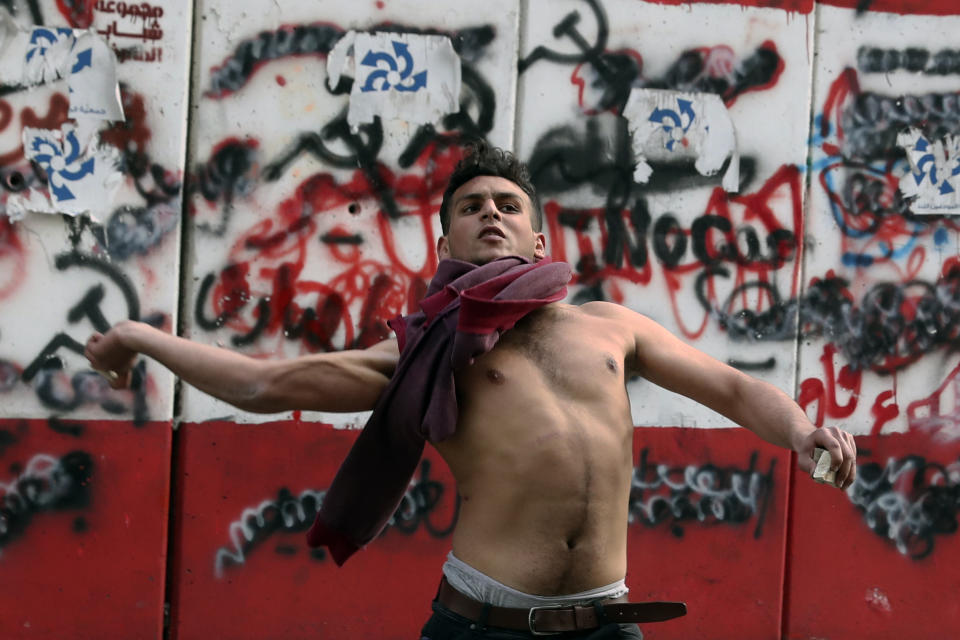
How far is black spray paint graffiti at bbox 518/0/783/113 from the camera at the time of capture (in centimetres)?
475

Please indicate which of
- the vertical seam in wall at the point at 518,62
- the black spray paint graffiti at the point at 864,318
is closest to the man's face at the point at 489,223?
the vertical seam in wall at the point at 518,62

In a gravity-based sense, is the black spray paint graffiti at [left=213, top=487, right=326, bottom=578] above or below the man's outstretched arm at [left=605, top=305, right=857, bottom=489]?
below

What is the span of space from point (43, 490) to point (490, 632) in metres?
2.41

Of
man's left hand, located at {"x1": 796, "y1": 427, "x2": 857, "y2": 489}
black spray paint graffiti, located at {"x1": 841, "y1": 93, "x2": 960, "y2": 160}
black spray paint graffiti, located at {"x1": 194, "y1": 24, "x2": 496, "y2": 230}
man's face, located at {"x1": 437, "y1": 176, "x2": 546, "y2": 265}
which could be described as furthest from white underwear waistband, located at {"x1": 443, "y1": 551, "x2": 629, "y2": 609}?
black spray paint graffiti, located at {"x1": 841, "y1": 93, "x2": 960, "y2": 160}

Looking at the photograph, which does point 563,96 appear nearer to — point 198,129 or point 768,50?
point 768,50

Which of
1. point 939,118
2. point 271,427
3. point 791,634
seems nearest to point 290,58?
point 271,427

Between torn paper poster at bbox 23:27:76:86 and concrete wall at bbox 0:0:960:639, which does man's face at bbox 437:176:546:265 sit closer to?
concrete wall at bbox 0:0:960:639

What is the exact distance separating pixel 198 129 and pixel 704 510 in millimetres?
2844

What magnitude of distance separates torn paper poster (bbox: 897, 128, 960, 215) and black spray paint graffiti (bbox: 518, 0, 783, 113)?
79cm

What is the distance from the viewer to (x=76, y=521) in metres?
4.32

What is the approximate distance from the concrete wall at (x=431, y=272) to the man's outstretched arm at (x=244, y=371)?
68.1 inches

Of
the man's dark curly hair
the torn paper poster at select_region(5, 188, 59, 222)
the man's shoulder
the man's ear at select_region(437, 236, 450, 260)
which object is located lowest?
the man's shoulder

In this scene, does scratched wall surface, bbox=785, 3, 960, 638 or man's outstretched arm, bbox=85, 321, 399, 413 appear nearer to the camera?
man's outstretched arm, bbox=85, 321, 399, 413

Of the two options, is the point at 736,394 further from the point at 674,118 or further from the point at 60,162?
the point at 60,162
